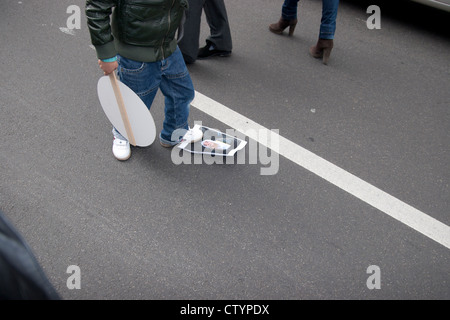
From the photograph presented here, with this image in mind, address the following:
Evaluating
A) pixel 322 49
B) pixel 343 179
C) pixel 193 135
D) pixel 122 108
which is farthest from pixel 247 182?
pixel 322 49

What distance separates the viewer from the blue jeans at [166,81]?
8.05 ft

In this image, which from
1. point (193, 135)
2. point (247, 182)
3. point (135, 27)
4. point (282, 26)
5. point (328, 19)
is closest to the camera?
point (135, 27)

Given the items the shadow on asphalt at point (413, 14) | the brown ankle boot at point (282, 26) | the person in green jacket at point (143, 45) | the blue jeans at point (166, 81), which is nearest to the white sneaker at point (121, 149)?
the blue jeans at point (166, 81)

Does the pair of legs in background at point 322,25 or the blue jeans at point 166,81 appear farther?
the pair of legs in background at point 322,25

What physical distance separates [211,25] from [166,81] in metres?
1.54

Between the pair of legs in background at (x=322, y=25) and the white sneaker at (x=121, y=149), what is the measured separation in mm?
2319

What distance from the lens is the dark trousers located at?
Result: 11.8ft

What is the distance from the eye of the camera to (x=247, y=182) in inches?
113

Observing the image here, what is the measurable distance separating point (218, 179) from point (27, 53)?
2.45 metres

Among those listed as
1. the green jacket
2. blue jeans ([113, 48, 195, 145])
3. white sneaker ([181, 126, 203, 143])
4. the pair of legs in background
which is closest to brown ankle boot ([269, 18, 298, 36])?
the pair of legs in background

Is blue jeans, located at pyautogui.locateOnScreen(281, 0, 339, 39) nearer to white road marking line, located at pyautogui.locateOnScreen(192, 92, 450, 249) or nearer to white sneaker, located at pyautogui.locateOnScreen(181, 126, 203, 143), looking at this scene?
white road marking line, located at pyautogui.locateOnScreen(192, 92, 450, 249)

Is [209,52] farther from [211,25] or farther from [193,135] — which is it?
[193,135]

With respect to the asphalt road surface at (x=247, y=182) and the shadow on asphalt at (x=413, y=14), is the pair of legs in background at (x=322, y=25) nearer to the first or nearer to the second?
the asphalt road surface at (x=247, y=182)

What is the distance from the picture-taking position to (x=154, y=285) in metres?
2.28
